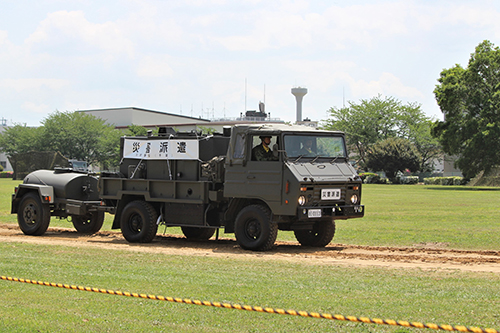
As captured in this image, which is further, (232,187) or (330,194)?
(232,187)

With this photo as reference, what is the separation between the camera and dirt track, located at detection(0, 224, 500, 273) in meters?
12.0

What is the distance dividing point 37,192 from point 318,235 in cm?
887

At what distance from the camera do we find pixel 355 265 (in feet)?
38.3

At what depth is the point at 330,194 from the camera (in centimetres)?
1387

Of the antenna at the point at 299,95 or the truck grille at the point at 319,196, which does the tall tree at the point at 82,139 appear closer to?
the antenna at the point at 299,95

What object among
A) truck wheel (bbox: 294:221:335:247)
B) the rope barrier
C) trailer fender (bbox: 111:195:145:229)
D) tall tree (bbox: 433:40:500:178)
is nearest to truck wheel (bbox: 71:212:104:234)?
trailer fender (bbox: 111:195:145:229)

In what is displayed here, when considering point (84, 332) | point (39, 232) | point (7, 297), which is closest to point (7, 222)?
point (39, 232)

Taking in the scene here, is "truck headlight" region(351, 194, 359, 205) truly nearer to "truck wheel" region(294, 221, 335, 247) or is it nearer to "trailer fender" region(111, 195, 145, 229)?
"truck wheel" region(294, 221, 335, 247)

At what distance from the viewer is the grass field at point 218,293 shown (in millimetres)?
6832

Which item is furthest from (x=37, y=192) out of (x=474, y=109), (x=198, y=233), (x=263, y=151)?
(x=474, y=109)

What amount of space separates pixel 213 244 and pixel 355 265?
18.4ft

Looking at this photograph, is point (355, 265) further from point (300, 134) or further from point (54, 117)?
point (54, 117)

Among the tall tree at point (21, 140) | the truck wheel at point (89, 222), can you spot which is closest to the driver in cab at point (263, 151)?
the truck wheel at point (89, 222)

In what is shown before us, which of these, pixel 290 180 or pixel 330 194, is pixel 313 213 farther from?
pixel 290 180
